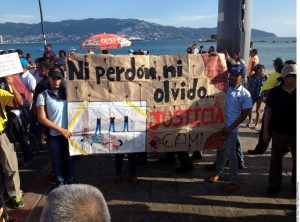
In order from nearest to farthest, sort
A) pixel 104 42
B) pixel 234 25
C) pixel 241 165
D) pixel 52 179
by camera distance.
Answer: pixel 52 179 < pixel 241 165 < pixel 234 25 < pixel 104 42

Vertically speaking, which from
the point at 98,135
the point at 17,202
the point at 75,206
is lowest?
the point at 17,202

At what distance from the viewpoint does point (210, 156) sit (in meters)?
7.06

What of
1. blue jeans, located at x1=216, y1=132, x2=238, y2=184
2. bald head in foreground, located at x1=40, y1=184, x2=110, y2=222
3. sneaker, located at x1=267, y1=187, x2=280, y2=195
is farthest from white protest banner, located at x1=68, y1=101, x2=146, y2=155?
bald head in foreground, located at x1=40, y1=184, x2=110, y2=222

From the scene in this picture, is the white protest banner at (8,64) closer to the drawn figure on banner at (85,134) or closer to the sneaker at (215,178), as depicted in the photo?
the drawn figure on banner at (85,134)

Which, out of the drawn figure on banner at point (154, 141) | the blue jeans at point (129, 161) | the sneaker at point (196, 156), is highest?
the drawn figure on banner at point (154, 141)

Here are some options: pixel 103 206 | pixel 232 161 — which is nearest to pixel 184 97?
pixel 232 161

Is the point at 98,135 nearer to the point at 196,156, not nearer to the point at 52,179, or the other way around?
the point at 52,179

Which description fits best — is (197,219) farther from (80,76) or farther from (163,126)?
(80,76)

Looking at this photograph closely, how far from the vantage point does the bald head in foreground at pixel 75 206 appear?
1784 mm

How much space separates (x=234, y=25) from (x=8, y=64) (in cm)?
746

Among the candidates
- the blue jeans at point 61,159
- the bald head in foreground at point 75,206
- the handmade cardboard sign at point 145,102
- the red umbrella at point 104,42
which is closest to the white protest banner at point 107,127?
the handmade cardboard sign at point 145,102

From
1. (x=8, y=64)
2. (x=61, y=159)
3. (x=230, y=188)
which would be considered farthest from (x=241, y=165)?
(x=8, y=64)

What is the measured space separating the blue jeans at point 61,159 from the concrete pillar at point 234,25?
697cm

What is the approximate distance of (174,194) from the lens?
17.5ft
